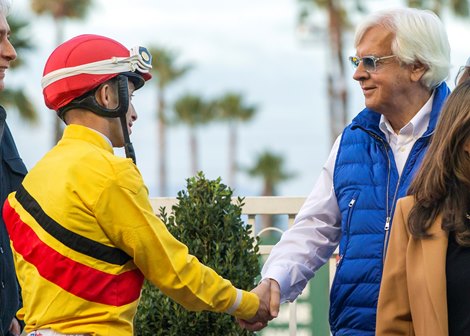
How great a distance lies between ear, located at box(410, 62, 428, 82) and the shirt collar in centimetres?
13

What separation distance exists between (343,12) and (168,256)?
28.0 m

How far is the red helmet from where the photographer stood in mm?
3668

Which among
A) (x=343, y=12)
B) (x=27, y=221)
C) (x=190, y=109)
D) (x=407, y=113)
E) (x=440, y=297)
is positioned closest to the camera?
(x=440, y=297)

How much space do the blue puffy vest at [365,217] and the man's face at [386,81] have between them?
111 millimetres

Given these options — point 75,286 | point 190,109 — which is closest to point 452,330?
point 75,286

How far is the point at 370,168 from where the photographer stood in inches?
163

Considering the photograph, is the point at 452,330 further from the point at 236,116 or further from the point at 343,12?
the point at 236,116

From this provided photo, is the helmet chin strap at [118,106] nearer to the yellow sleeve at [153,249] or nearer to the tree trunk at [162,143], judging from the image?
the yellow sleeve at [153,249]

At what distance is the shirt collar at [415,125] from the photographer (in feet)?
13.8

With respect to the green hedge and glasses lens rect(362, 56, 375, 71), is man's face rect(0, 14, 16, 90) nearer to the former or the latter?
the green hedge

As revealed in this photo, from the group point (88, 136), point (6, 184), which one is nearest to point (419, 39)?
point (88, 136)

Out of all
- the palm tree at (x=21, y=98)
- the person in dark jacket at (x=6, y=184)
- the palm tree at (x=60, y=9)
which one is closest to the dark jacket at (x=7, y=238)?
the person in dark jacket at (x=6, y=184)

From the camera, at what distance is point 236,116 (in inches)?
2153

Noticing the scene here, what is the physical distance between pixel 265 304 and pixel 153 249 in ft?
2.83
